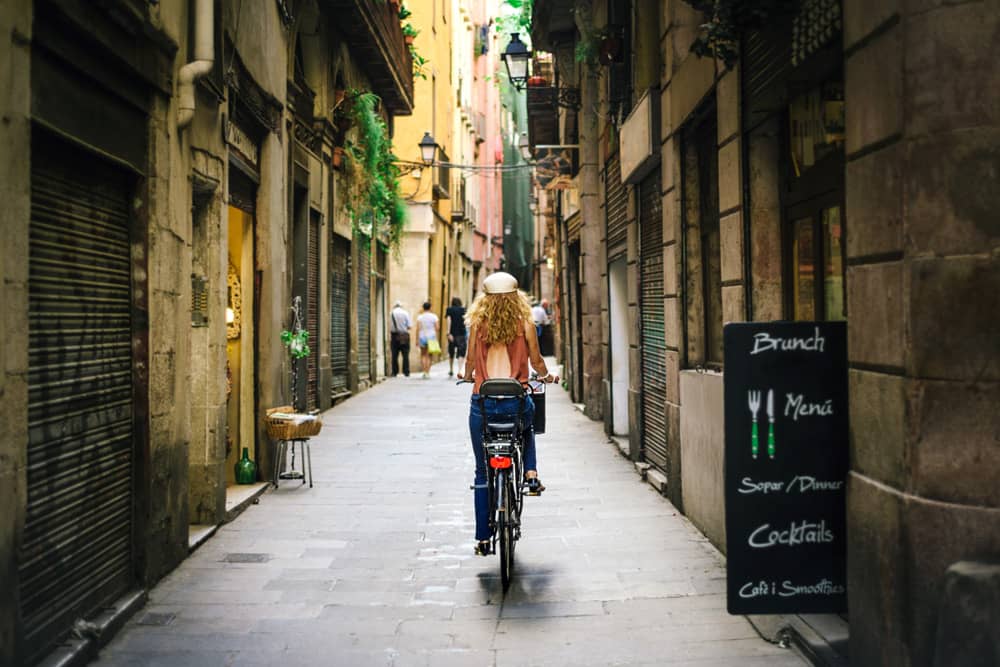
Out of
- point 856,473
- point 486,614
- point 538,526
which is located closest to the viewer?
point 856,473

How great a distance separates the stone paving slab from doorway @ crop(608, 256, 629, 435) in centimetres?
278

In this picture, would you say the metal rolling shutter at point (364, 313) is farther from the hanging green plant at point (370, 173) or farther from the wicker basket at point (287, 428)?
the wicker basket at point (287, 428)

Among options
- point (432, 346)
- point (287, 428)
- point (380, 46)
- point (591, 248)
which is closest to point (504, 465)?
point (287, 428)

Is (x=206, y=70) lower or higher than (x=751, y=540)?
higher

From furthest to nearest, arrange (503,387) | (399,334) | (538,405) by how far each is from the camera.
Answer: (399,334), (538,405), (503,387)

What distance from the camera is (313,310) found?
16078 mm

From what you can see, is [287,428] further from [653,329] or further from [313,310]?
[313,310]

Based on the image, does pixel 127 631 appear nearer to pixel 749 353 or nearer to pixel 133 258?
pixel 133 258

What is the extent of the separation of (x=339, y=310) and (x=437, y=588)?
42.7 ft

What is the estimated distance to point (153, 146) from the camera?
618cm

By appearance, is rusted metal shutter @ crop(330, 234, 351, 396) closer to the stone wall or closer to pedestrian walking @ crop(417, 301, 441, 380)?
pedestrian walking @ crop(417, 301, 441, 380)

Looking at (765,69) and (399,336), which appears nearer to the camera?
(765,69)

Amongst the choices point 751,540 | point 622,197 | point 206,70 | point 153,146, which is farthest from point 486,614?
point 622,197

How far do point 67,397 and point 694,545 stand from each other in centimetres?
429
